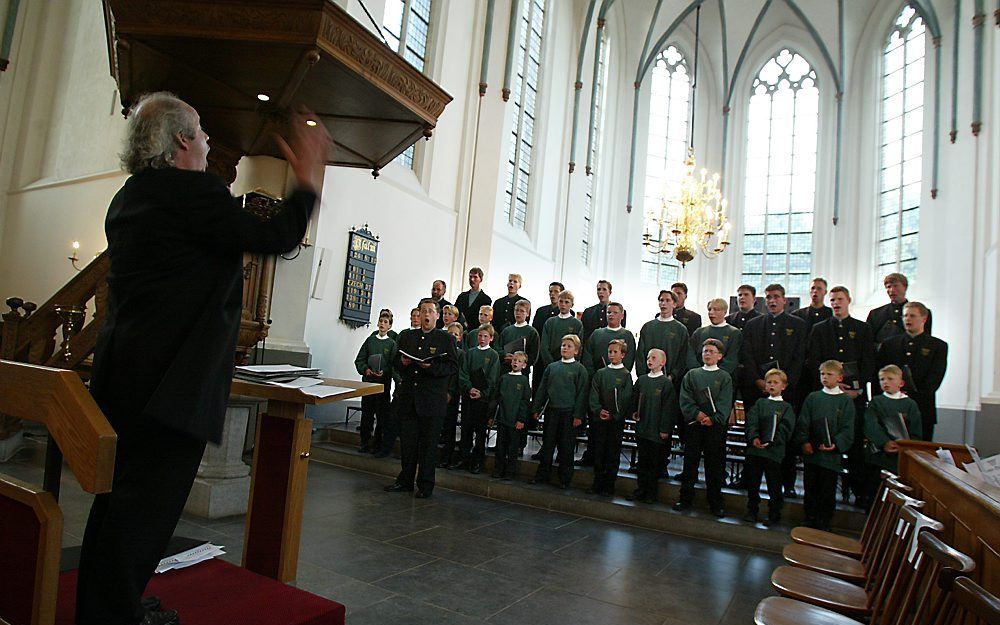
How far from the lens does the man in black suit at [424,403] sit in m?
5.69

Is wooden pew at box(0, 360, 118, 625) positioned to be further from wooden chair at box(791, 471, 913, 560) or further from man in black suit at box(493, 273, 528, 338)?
man in black suit at box(493, 273, 528, 338)

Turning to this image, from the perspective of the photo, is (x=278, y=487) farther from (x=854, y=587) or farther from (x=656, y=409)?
(x=656, y=409)

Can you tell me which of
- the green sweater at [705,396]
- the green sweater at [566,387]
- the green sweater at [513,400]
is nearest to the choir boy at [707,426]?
the green sweater at [705,396]

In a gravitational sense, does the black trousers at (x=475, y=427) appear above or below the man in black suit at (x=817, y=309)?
below

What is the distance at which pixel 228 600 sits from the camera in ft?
7.23

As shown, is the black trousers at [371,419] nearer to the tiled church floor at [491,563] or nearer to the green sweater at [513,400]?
the green sweater at [513,400]

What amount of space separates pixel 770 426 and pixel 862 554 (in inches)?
88.2

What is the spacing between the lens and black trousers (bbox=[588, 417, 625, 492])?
5.96 m

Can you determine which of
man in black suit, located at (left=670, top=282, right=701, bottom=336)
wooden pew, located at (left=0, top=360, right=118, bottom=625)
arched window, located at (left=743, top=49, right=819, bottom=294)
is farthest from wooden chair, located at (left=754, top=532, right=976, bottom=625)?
arched window, located at (left=743, top=49, right=819, bottom=294)

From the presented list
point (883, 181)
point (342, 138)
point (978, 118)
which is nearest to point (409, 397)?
point (342, 138)

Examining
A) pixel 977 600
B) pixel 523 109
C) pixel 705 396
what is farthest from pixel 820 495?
pixel 523 109

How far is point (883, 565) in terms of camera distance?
2.59 meters

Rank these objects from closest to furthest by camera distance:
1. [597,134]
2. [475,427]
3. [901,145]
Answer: [475,427], [901,145], [597,134]

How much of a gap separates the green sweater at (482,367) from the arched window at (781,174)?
12336 mm
